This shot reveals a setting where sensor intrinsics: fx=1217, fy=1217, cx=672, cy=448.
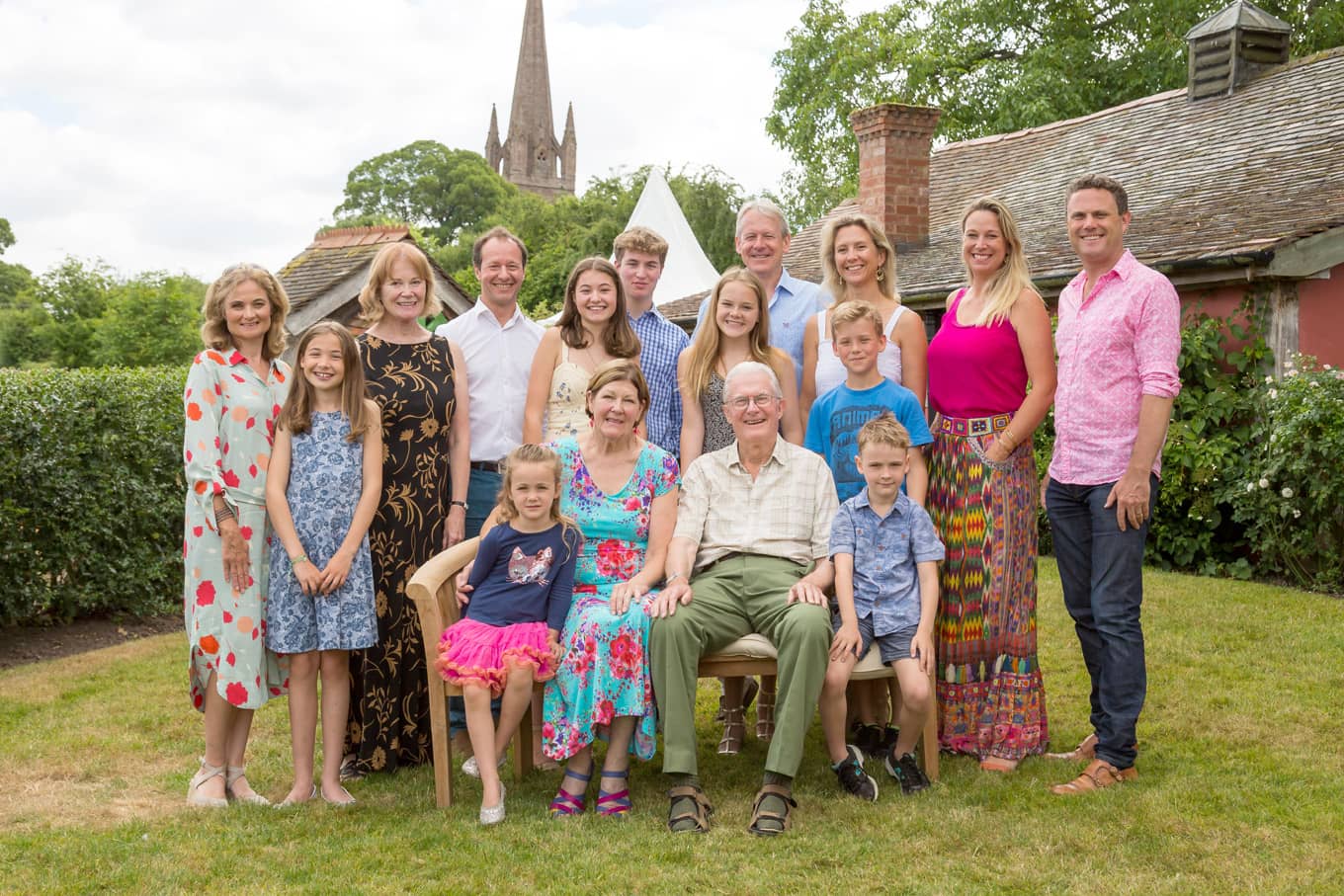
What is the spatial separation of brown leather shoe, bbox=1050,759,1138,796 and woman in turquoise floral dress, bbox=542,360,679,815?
1503 millimetres

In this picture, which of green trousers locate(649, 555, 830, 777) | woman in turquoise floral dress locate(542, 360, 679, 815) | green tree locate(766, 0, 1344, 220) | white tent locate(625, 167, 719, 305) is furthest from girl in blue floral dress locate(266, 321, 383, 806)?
green tree locate(766, 0, 1344, 220)

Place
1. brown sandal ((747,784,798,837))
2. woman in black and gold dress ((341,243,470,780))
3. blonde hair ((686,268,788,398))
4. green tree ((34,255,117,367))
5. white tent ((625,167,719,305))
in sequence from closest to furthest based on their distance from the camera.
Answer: brown sandal ((747,784,798,837)), woman in black and gold dress ((341,243,470,780)), blonde hair ((686,268,788,398)), white tent ((625,167,719,305)), green tree ((34,255,117,367))

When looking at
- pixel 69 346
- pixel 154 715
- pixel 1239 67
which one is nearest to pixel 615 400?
pixel 154 715

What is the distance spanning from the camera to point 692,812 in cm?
412

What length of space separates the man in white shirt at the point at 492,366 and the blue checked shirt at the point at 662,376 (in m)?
0.49

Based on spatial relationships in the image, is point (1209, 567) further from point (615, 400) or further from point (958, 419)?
point (615, 400)

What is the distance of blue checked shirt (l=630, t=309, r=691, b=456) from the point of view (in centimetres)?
509

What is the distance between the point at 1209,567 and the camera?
31.1 feet

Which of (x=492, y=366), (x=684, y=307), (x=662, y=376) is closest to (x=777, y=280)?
(x=662, y=376)

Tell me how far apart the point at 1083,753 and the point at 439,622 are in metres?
2.58

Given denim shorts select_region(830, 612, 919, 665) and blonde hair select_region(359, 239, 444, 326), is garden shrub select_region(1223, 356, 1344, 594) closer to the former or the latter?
denim shorts select_region(830, 612, 919, 665)

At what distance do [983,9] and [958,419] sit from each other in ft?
67.9

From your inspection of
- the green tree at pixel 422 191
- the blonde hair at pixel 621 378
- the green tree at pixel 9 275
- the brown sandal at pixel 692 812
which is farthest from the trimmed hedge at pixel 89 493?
the green tree at pixel 422 191

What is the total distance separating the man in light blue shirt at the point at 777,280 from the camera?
16.8 ft
